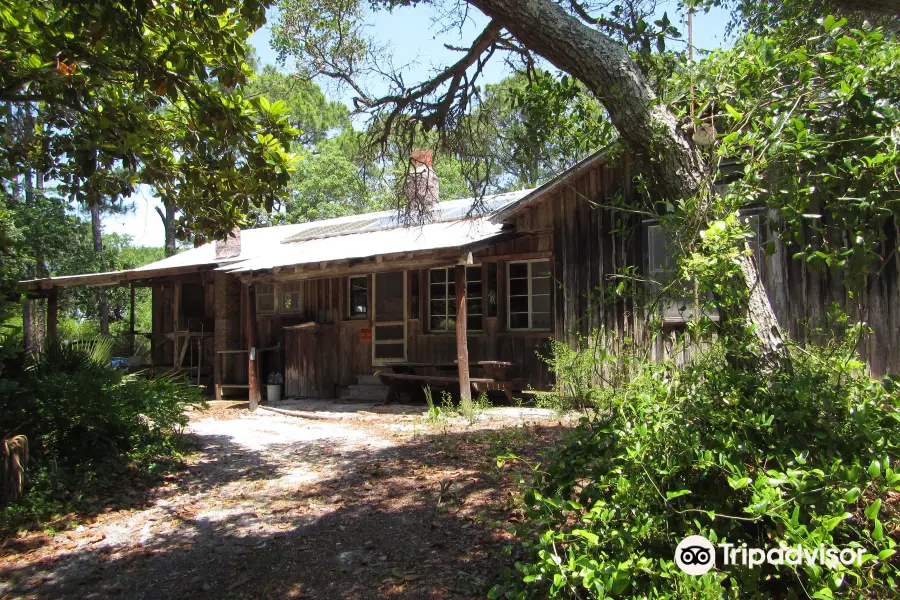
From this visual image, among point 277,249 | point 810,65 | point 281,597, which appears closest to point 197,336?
point 277,249

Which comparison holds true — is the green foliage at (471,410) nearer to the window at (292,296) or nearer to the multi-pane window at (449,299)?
the multi-pane window at (449,299)

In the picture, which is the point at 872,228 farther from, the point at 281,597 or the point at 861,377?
the point at 281,597

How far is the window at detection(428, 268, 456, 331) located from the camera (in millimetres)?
12703

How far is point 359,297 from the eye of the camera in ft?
45.5

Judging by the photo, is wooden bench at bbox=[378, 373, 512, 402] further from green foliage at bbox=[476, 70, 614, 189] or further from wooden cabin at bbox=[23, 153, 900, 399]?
green foliage at bbox=[476, 70, 614, 189]

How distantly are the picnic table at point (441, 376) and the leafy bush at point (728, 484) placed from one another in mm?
7620

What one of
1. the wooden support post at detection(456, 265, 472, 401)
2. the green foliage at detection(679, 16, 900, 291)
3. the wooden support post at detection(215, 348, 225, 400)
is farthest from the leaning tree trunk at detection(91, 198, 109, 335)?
the green foliage at detection(679, 16, 900, 291)

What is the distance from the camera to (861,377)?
300 centimetres

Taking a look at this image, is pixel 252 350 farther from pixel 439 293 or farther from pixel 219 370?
pixel 439 293

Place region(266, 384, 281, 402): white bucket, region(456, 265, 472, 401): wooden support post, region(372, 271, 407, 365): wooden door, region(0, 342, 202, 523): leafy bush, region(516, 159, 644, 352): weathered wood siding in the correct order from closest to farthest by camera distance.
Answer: region(0, 342, 202, 523): leafy bush
region(516, 159, 644, 352): weathered wood siding
region(456, 265, 472, 401): wooden support post
region(372, 271, 407, 365): wooden door
region(266, 384, 281, 402): white bucket

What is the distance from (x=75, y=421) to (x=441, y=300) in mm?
7477

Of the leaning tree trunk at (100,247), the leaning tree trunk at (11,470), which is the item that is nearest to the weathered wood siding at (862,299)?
the leaning tree trunk at (11,470)

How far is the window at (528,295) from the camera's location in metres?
11.5

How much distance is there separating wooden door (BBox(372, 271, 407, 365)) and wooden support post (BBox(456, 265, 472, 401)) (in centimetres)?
278
